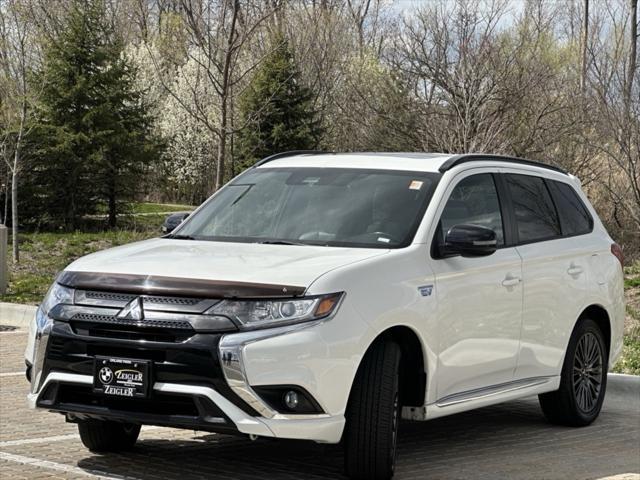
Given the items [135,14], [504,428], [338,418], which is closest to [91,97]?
[504,428]

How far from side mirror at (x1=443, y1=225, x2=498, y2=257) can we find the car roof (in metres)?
0.63

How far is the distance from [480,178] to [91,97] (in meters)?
24.6

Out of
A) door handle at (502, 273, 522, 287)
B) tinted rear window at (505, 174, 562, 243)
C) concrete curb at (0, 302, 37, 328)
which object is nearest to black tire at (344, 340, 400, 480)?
door handle at (502, 273, 522, 287)

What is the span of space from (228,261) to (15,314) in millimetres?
9596

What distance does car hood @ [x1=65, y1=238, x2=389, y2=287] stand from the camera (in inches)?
230

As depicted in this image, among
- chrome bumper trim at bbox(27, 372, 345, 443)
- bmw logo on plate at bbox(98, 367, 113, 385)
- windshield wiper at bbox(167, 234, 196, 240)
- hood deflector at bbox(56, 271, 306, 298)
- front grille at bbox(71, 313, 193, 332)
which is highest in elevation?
windshield wiper at bbox(167, 234, 196, 240)

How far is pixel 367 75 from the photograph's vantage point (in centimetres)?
4084

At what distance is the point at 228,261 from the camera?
6188 mm

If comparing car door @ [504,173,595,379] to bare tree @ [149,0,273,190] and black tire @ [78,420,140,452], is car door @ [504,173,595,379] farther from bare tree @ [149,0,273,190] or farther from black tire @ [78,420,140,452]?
bare tree @ [149,0,273,190]

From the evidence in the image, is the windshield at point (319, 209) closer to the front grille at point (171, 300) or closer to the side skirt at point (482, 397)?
the side skirt at point (482, 397)

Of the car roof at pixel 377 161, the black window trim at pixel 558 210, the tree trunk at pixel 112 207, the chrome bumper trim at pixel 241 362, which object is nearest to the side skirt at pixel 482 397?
the black window trim at pixel 558 210

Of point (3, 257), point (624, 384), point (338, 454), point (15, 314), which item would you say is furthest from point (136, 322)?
point (3, 257)

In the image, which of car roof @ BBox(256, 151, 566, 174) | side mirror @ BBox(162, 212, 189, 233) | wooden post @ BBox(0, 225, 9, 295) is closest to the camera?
car roof @ BBox(256, 151, 566, 174)

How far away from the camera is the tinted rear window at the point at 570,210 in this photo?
8.67 meters
